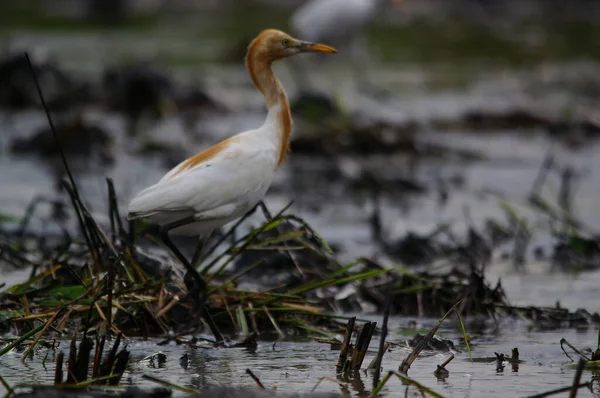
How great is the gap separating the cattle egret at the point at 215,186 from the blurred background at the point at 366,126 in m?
1.93

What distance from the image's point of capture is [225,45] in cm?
2312

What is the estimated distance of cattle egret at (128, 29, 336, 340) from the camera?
5387 millimetres

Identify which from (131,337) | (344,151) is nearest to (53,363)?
(131,337)

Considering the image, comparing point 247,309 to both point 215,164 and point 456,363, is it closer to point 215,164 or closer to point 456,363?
point 215,164

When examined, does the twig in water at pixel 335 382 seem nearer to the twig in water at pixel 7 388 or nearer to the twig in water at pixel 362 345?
the twig in water at pixel 362 345

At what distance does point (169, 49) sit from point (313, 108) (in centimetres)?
1036

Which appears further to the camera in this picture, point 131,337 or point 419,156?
point 419,156

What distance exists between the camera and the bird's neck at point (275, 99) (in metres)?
5.79

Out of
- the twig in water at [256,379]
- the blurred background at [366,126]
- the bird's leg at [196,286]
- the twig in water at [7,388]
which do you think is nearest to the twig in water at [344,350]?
the twig in water at [256,379]

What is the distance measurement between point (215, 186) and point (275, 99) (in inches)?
26.2

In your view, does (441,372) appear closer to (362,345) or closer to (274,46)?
(362,345)

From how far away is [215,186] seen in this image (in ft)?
17.8

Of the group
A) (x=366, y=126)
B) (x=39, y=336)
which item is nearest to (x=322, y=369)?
(x=39, y=336)

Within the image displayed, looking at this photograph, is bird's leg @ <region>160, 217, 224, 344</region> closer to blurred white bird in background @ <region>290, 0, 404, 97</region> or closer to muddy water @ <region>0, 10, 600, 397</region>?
muddy water @ <region>0, 10, 600, 397</region>
